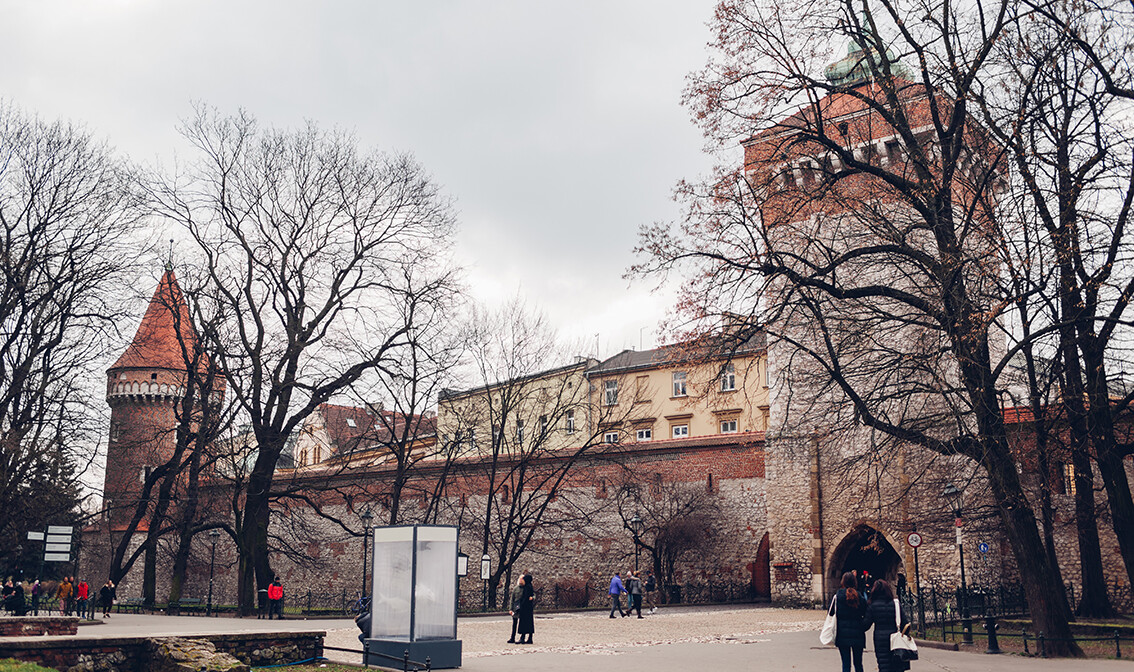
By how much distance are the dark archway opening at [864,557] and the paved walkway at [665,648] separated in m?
5.22

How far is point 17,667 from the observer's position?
1090cm

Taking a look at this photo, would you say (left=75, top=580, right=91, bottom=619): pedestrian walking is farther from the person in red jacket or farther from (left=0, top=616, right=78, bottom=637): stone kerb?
(left=0, top=616, right=78, bottom=637): stone kerb

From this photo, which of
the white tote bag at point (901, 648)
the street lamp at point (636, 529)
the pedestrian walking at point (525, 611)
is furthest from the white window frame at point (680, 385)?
the white tote bag at point (901, 648)

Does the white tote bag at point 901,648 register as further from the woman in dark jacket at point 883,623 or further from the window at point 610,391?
the window at point 610,391

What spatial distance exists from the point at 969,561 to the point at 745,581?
8.54m

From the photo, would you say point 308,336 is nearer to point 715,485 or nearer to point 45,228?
point 45,228

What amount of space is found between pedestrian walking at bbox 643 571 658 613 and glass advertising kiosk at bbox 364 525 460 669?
56.8 feet

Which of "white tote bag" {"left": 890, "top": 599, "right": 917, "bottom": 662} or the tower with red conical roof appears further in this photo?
the tower with red conical roof

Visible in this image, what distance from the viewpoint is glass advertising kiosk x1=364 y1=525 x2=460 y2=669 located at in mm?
13164

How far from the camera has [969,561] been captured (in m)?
27.5

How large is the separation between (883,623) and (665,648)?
6.93 m

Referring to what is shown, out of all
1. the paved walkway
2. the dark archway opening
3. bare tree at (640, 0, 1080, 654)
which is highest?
bare tree at (640, 0, 1080, 654)

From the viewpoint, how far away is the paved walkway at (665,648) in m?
13.8

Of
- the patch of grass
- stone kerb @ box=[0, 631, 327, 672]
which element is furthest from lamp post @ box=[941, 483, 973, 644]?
the patch of grass
